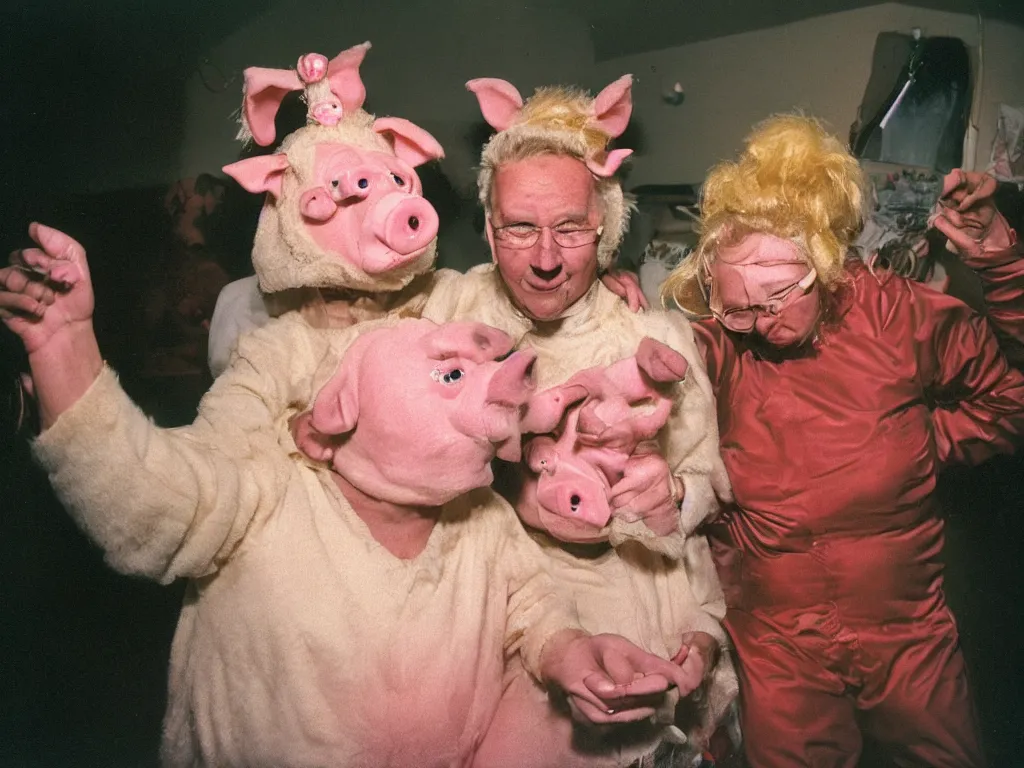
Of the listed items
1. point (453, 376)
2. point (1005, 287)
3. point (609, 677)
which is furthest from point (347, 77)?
point (1005, 287)

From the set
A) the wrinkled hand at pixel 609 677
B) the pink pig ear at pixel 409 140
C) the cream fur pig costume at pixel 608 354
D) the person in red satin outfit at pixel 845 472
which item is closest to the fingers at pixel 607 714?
the wrinkled hand at pixel 609 677

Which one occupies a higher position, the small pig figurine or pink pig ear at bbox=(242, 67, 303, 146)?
pink pig ear at bbox=(242, 67, 303, 146)

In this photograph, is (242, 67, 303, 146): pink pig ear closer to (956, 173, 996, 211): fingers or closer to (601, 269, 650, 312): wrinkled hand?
(601, 269, 650, 312): wrinkled hand

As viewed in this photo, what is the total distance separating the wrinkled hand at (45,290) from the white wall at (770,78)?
2.90 feet

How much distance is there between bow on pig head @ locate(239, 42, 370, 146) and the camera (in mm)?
1108

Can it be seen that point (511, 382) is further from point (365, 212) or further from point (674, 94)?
point (674, 94)

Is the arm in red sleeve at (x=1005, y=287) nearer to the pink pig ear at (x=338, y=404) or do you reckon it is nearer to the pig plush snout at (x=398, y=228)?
the pig plush snout at (x=398, y=228)

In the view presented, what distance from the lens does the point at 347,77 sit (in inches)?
45.2

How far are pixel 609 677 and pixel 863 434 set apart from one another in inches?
22.1

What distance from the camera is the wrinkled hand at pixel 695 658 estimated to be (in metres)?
1.15

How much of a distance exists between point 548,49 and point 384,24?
27 centimetres

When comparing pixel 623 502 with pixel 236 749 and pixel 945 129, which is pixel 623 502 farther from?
pixel 945 129

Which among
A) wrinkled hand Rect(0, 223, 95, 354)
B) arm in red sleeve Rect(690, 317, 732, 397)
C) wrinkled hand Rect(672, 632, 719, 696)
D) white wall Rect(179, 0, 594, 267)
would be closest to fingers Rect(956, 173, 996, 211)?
arm in red sleeve Rect(690, 317, 732, 397)

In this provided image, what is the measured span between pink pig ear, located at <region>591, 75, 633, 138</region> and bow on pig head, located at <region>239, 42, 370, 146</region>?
35cm
